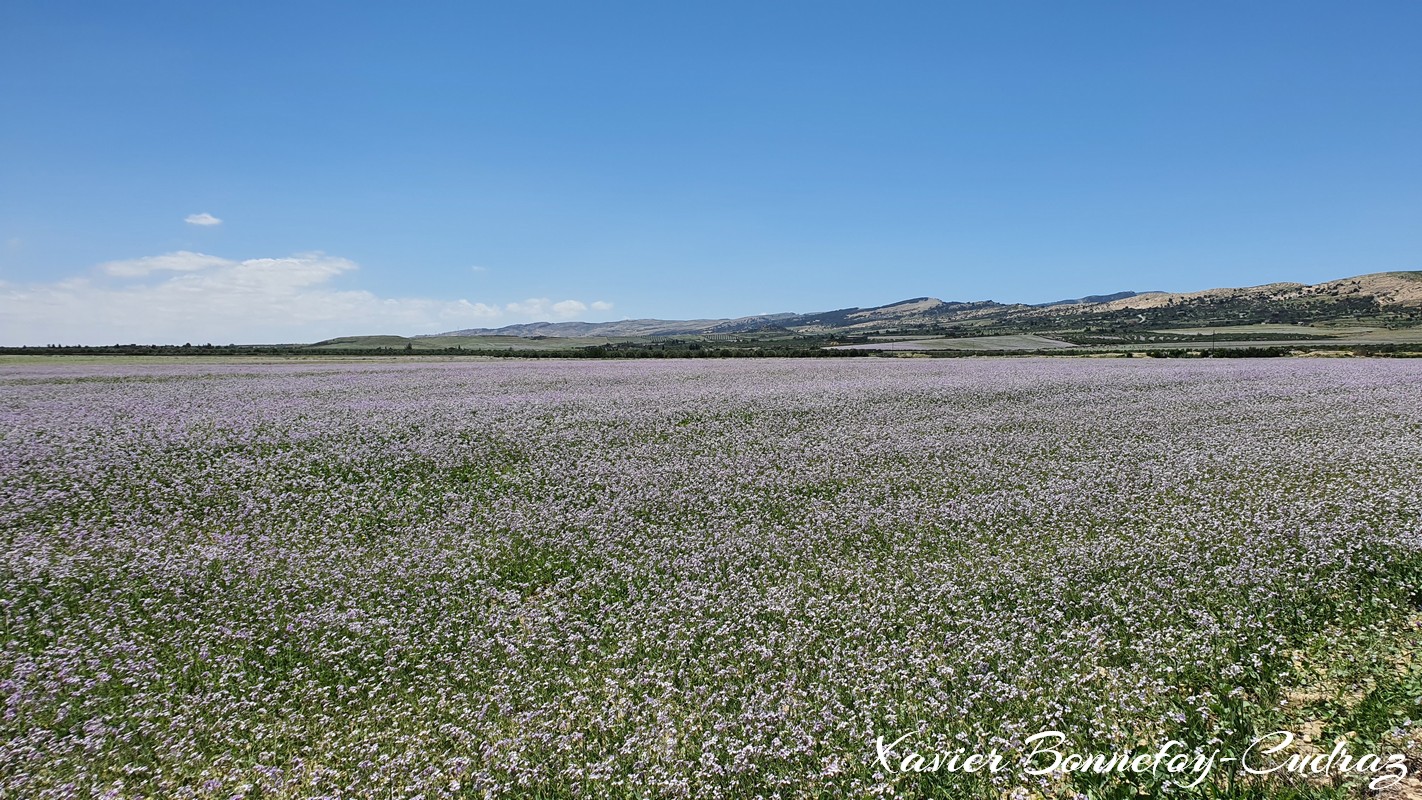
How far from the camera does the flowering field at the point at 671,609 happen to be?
568 cm

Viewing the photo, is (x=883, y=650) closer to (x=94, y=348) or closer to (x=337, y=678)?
(x=337, y=678)

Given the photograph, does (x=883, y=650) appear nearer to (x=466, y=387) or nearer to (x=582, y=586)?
(x=582, y=586)

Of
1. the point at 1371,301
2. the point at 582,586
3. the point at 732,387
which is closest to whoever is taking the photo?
the point at 582,586

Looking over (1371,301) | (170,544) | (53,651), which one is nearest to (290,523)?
(170,544)

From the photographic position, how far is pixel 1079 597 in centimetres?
846

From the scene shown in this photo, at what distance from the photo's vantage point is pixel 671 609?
330 inches

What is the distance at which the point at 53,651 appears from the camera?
7367mm

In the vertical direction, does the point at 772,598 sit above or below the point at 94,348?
below

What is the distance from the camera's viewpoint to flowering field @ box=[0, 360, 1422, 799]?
568cm

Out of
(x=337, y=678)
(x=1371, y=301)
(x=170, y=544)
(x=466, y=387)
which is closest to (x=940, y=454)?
(x=337, y=678)

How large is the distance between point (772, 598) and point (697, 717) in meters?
2.74

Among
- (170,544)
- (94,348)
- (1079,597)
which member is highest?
(94,348)

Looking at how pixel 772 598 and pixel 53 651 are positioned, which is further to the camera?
pixel 772 598

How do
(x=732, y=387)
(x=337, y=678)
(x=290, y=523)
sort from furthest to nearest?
(x=732, y=387) → (x=290, y=523) → (x=337, y=678)
